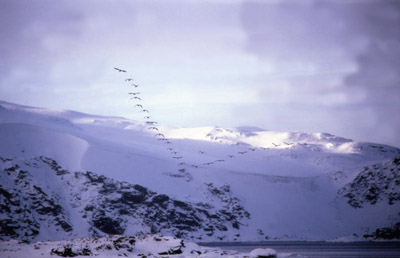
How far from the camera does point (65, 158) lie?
127 meters

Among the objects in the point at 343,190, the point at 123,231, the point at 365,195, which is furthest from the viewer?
the point at 343,190

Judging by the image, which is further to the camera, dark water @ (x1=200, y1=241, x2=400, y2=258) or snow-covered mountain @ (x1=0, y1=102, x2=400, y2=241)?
snow-covered mountain @ (x1=0, y1=102, x2=400, y2=241)

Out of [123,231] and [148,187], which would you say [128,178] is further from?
[123,231]

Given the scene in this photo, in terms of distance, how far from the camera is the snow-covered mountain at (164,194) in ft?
354

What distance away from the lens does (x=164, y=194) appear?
125 meters

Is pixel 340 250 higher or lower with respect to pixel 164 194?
lower

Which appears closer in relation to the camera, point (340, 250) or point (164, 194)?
point (340, 250)

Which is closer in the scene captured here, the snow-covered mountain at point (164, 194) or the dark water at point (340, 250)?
the dark water at point (340, 250)

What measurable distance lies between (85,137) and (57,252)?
353ft

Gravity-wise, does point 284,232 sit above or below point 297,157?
below

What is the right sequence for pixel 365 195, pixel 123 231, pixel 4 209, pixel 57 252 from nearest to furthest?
pixel 57 252
pixel 4 209
pixel 123 231
pixel 365 195

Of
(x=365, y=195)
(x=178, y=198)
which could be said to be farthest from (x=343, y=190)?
(x=178, y=198)

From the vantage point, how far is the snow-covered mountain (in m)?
108

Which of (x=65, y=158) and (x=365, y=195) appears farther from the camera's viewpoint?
(x=365, y=195)
